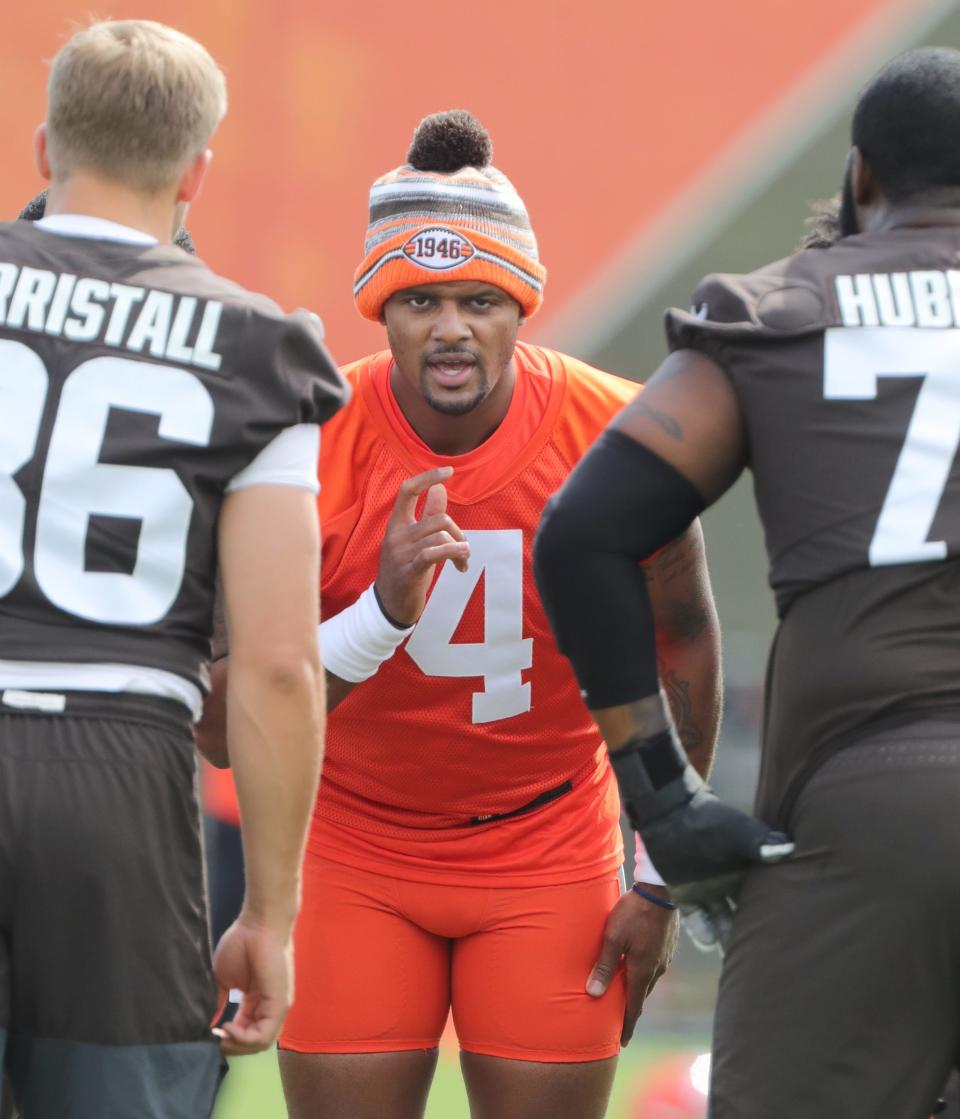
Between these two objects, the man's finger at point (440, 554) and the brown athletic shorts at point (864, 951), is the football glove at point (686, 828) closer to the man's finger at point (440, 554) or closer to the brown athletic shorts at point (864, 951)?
the brown athletic shorts at point (864, 951)

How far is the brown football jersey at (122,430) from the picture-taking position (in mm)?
2346

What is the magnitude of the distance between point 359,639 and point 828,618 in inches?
43.2

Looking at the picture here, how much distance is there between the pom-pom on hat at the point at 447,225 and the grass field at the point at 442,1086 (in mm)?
2644

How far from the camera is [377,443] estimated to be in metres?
3.55

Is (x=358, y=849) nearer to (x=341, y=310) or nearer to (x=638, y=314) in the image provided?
(x=341, y=310)

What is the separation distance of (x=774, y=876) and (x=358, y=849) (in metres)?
1.34

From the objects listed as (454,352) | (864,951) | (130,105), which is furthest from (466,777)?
(130,105)

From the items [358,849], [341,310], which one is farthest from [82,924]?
[341,310]

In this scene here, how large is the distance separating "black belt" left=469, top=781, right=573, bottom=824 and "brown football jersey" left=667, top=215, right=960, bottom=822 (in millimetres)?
1178

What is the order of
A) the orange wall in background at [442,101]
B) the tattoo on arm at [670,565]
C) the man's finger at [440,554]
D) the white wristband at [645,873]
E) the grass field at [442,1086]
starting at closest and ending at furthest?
1. the man's finger at [440,554]
2. the tattoo on arm at [670,565]
3. the white wristband at [645,873]
4. the grass field at [442,1086]
5. the orange wall in background at [442,101]

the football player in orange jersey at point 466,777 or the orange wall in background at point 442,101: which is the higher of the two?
the orange wall in background at point 442,101

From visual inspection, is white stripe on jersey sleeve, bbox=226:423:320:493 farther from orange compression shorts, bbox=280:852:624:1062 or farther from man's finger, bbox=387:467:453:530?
orange compression shorts, bbox=280:852:624:1062

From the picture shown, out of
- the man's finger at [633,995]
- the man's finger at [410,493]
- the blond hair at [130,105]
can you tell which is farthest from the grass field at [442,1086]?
the blond hair at [130,105]

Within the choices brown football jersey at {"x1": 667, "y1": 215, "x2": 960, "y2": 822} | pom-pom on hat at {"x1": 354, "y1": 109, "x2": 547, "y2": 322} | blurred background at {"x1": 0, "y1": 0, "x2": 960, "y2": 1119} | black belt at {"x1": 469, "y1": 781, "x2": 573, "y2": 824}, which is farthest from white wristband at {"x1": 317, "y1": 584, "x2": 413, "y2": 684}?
blurred background at {"x1": 0, "y1": 0, "x2": 960, "y2": 1119}
